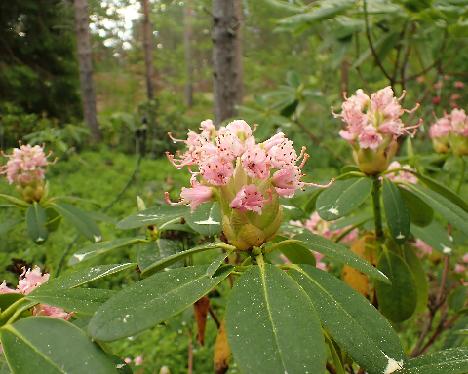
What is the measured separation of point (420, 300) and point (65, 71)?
27.5ft

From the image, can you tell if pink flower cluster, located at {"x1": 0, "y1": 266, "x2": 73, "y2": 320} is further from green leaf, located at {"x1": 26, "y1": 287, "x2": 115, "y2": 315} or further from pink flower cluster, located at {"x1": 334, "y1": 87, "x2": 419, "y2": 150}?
pink flower cluster, located at {"x1": 334, "y1": 87, "x2": 419, "y2": 150}

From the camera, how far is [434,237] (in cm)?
108

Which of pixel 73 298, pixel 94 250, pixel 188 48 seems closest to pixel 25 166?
pixel 94 250

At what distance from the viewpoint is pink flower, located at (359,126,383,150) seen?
906 millimetres

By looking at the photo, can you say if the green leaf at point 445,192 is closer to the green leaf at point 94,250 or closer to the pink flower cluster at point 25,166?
the green leaf at point 94,250

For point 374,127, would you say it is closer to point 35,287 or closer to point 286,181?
point 286,181

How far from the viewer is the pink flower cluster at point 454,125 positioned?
1.29 m

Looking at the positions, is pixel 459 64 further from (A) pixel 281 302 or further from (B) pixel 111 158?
(A) pixel 281 302

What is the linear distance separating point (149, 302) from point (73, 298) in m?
0.11

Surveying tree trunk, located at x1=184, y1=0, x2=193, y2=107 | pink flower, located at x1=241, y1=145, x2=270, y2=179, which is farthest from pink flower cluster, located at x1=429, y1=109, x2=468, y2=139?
tree trunk, located at x1=184, y1=0, x2=193, y2=107

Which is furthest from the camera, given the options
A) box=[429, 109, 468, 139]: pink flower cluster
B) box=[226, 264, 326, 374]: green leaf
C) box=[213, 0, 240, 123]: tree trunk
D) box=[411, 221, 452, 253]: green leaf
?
box=[213, 0, 240, 123]: tree trunk

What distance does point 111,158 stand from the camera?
24.2 feet

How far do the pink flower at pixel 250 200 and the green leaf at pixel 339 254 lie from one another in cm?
8

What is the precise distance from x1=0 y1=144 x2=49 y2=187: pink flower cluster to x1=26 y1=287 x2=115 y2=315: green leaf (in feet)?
3.54
